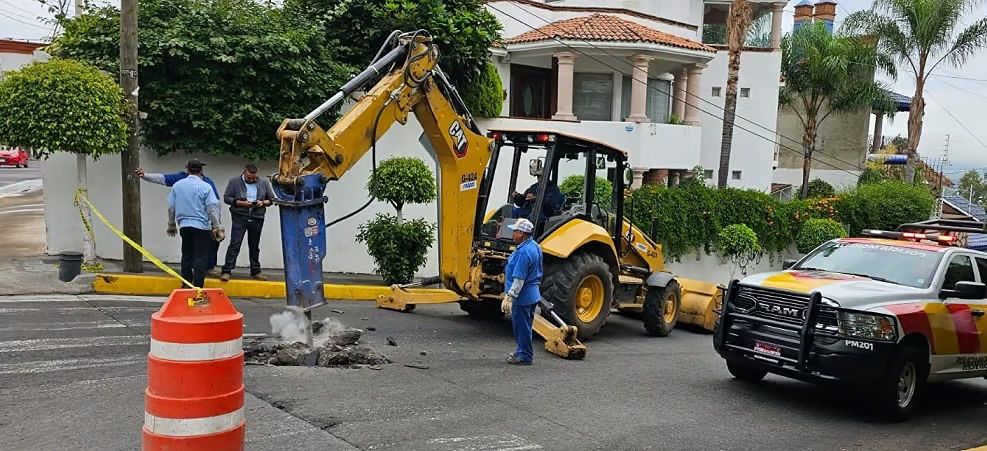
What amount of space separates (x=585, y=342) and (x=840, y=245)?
11.3 ft

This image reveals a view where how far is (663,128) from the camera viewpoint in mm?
22625

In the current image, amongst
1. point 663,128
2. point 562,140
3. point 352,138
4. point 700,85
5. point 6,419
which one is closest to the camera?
point 6,419

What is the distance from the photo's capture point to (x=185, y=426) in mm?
4164

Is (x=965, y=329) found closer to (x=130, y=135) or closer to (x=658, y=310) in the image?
(x=658, y=310)

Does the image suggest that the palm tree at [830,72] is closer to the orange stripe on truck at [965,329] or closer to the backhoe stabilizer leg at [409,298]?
the orange stripe on truck at [965,329]

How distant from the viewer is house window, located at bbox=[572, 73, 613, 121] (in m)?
23.7

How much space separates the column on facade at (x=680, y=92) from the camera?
24828 millimetres

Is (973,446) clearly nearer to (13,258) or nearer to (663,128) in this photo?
(13,258)

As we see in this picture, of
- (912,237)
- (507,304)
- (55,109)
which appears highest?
(55,109)

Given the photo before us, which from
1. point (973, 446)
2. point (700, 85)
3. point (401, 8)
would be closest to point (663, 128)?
point (700, 85)

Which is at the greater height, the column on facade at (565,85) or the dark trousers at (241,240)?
the column on facade at (565,85)

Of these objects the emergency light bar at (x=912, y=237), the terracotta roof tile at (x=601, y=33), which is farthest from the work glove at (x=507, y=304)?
the terracotta roof tile at (x=601, y=33)

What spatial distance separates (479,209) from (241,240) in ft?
13.2

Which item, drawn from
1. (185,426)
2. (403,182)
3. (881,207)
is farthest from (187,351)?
(881,207)
